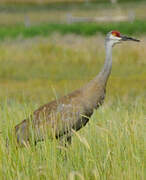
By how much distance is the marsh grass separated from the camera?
13.3 feet

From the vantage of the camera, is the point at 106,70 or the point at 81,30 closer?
the point at 106,70

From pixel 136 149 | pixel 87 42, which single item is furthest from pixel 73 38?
pixel 136 149

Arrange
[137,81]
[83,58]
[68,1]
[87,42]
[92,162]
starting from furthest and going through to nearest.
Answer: [68,1]
[87,42]
[83,58]
[137,81]
[92,162]

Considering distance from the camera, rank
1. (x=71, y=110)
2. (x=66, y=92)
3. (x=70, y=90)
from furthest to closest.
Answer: (x=70, y=90), (x=66, y=92), (x=71, y=110)

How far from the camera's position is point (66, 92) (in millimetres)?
6355

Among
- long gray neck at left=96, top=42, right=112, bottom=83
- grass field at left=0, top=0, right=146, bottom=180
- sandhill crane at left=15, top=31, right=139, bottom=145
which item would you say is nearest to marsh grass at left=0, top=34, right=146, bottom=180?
grass field at left=0, top=0, right=146, bottom=180

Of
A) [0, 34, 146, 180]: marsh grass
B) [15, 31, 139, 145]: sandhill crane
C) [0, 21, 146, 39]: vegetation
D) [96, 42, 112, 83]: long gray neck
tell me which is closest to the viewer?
[0, 34, 146, 180]: marsh grass

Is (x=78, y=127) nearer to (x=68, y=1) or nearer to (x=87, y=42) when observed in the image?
(x=87, y=42)

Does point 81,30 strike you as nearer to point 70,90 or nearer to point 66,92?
Answer: point 70,90

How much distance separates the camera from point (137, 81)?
533 inches

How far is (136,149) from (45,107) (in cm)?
154

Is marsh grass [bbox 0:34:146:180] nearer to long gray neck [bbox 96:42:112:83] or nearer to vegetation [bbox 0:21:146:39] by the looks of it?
long gray neck [bbox 96:42:112:83]

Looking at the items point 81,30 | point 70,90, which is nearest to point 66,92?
point 70,90

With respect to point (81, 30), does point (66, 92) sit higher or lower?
higher
